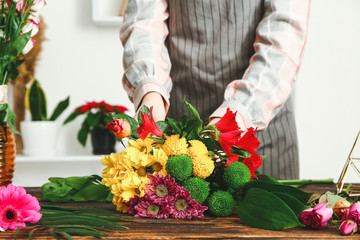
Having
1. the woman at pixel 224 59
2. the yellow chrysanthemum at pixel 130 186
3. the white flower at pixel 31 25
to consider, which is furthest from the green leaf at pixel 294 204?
the white flower at pixel 31 25

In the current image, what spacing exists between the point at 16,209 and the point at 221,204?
273mm

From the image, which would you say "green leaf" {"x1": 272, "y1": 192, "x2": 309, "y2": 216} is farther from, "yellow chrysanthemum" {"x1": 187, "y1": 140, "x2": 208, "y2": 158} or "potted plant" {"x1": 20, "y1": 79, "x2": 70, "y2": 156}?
"potted plant" {"x1": 20, "y1": 79, "x2": 70, "y2": 156}

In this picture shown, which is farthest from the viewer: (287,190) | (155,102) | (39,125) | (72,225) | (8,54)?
(39,125)

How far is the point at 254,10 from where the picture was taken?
3.84ft

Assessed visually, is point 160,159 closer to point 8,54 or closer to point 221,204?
point 221,204

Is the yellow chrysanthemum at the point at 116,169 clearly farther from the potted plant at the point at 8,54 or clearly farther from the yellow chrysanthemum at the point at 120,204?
the potted plant at the point at 8,54

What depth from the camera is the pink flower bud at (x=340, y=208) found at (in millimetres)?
571

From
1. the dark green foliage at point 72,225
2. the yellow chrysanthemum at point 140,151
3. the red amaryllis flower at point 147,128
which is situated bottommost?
the dark green foliage at point 72,225

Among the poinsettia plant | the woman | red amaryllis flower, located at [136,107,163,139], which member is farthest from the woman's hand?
the poinsettia plant

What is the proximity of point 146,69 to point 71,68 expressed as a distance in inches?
55.3

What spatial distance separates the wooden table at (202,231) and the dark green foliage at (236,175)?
5 cm

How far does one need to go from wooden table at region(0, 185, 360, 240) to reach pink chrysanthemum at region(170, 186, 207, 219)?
0.01m

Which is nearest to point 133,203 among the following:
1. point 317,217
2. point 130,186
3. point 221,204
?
point 130,186

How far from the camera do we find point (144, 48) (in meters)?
1.15
